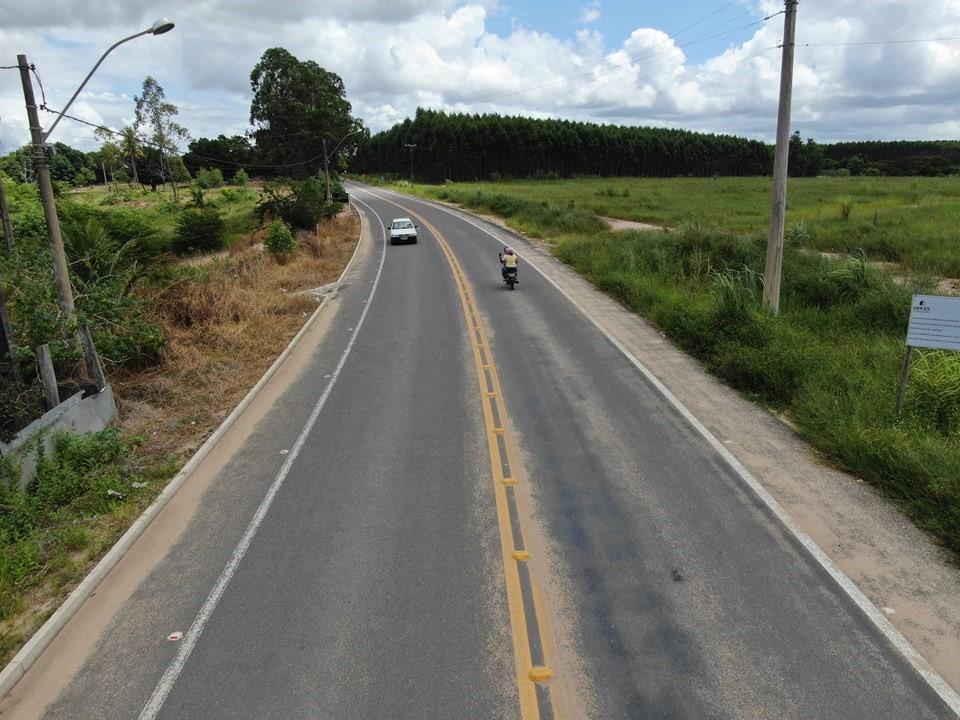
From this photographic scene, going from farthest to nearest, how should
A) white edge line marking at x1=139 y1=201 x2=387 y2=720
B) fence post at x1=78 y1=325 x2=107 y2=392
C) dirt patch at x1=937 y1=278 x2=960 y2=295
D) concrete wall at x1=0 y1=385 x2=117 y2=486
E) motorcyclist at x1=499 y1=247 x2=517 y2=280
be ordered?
1. motorcyclist at x1=499 y1=247 x2=517 y2=280
2. dirt patch at x1=937 y1=278 x2=960 y2=295
3. fence post at x1=78 y1=325 x2=107 y2=392
4. concrete wall at x1=0 y1=385 x2=117 y2=486
5. white edge line marking at x1=139 y1=201 x2=387 y2=720

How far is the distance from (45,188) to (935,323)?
13989 millimetres

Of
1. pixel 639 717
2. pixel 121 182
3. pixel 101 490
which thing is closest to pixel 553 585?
pixel 639 717

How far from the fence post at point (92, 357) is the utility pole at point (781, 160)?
44.8ft

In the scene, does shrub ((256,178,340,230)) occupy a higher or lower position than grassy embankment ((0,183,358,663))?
higher

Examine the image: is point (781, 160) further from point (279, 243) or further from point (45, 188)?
point (279, 243)

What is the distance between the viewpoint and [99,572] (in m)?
7.13

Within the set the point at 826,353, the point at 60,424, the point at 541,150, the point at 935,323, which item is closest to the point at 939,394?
the point at 935,323

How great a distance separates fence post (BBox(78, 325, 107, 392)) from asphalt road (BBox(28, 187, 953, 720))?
3025 mm

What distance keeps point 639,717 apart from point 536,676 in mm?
877

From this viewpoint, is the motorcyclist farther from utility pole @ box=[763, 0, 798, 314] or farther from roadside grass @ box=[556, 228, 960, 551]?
utility pole @ box=[763, 0, 798, 314]

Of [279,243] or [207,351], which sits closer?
[207,351]

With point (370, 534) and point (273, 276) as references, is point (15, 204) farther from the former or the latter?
point (370, 534)

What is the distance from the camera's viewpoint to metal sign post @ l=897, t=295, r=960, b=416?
9.09m

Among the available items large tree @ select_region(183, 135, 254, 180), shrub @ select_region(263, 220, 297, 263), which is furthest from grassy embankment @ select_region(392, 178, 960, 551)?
large tree @ select_region(183, 135, 254, 180)
